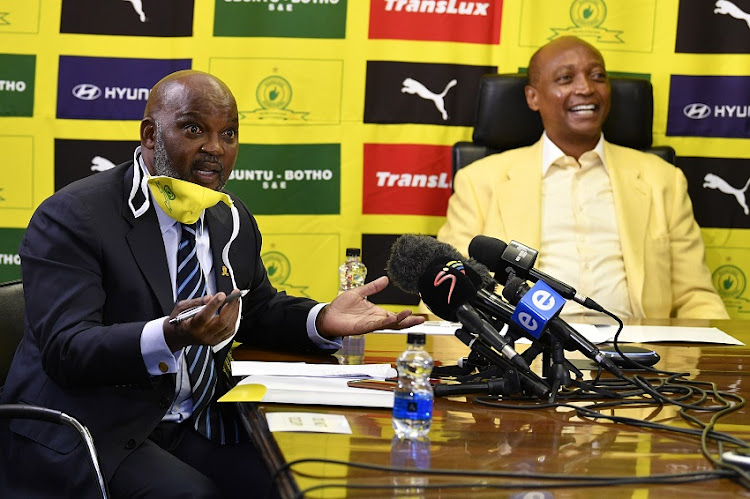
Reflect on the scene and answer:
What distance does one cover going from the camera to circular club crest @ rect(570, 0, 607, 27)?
14.2 feet

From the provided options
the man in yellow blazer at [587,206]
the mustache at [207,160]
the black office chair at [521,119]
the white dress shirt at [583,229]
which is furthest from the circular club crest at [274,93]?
the mustache at [207,160]

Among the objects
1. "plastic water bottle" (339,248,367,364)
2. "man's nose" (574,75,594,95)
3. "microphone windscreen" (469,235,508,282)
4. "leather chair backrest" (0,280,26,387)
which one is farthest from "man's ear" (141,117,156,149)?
"man's nose" (574,75,594,95)

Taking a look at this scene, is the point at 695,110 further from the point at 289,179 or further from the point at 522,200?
the point at 289,179

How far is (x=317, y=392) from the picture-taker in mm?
1824

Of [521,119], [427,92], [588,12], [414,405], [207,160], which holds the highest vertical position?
[588,12]

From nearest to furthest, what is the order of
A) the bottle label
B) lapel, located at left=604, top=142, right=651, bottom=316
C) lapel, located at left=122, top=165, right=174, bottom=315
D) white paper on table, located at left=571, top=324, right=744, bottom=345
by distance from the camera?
the bottle label, lapel, located at left=122, top=165, right=174, bottom=315, white paper on table, located at left=571, top=324, right=744, bottom=345, lapel, located at left=604, top=142, right=651, bottom=316

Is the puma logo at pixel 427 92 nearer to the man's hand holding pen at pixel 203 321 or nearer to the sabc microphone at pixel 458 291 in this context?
the sabc microphone at pixel 458 291

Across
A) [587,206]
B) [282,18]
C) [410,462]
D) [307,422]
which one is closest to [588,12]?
[587,206]

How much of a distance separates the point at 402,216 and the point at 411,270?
2.31m

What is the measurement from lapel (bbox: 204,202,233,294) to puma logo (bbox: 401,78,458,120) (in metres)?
1.99

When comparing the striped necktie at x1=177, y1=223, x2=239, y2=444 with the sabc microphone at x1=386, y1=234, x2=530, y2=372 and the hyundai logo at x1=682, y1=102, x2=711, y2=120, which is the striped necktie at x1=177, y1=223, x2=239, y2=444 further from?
the hyundai logo at x1=682, y1=102, x2=711, y2=120

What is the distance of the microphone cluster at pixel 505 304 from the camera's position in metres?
1.72

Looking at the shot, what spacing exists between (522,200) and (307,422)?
2.33 m

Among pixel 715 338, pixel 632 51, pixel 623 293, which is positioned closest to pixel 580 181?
pixel 623 293
